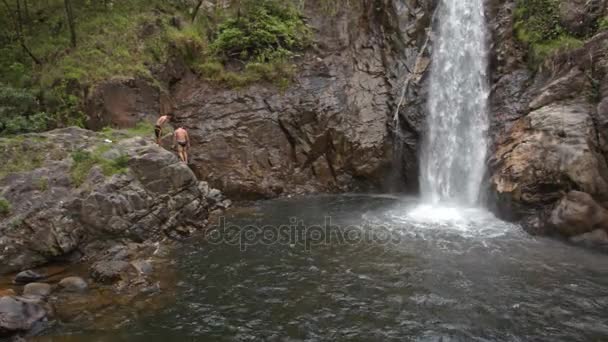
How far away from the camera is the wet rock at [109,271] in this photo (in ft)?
28.5

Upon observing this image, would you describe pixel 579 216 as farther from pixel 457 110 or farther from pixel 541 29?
pixel 541 29

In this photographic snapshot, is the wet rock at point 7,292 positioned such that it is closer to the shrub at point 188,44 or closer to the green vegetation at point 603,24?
the shrub at point 188,44

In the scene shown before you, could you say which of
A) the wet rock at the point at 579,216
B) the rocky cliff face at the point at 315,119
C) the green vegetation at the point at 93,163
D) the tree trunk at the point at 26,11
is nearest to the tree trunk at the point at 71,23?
the tree trunk at the point at 26,11

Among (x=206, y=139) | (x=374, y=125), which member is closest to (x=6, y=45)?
(x=206, y=139)

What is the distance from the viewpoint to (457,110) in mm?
15680

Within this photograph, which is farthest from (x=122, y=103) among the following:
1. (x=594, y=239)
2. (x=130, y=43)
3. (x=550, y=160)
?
(x=594, y=239)

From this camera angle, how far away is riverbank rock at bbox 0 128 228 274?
959 cm

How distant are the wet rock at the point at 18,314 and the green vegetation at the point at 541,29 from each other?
576 inches

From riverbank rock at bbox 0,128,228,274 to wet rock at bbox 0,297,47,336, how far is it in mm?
2146

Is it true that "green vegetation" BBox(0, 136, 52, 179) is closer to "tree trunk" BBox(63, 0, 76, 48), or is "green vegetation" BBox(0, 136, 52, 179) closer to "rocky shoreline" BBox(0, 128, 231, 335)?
"rocky shoreline" BBox(0, 128, 231, 335)

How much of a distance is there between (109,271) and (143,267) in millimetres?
708

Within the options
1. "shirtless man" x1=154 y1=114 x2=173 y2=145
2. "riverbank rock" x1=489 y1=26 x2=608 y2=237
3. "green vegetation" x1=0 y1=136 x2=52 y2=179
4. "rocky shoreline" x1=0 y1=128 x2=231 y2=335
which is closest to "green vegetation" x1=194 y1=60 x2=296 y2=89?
"shirtless man" x1=154 y1=114 x2=173 y2=145

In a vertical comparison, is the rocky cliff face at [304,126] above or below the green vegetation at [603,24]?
below
